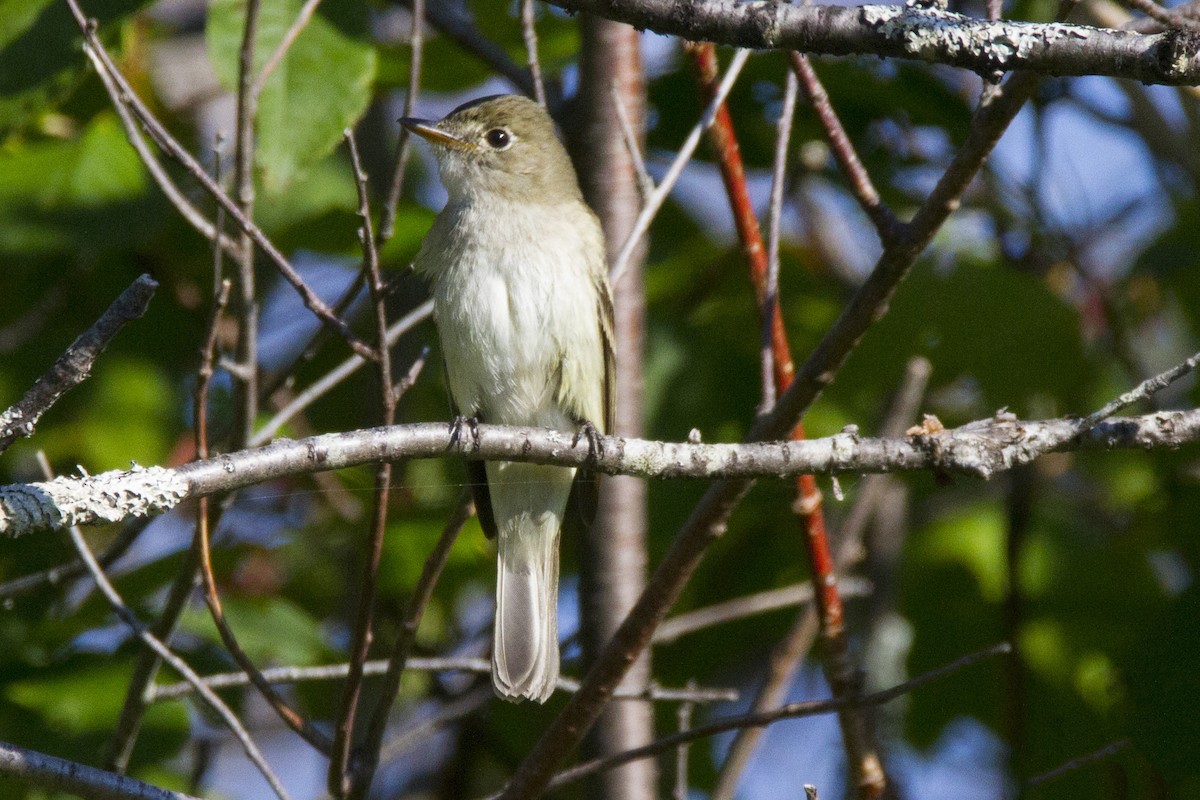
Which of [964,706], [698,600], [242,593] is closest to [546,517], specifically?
[698,600]

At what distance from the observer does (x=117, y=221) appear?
3.76 meters

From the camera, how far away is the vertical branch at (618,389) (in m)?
3.78

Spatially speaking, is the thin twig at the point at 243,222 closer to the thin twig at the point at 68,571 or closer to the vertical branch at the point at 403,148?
the vertical branch at the point at 403,148

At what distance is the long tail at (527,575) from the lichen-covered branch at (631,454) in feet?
3.75

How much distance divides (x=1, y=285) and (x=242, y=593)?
1.37 m

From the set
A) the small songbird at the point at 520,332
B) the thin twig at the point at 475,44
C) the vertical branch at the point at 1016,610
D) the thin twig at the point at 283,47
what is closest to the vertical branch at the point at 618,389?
the small songbird at the point at 520,332

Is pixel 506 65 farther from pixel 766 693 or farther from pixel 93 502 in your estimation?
pixel 93 502

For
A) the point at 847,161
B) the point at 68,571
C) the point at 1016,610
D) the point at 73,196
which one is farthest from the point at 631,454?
the point at 1016,610

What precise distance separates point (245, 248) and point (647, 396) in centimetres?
165

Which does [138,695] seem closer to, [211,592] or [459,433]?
[211,592]

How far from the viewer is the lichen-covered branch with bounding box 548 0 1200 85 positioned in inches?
72.8

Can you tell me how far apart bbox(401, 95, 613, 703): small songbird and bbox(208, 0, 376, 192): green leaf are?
362mm

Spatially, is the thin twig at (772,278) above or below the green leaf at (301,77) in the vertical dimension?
below

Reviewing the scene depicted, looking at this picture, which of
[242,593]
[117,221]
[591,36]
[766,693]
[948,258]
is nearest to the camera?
[766,693]
